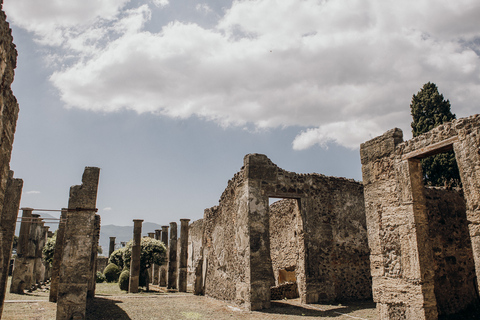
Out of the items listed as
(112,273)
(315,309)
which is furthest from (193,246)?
(315,309)

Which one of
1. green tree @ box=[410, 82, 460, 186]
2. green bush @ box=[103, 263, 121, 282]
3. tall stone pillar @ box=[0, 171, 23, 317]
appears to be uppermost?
green tree @ box=[410, 82, 460, 186]

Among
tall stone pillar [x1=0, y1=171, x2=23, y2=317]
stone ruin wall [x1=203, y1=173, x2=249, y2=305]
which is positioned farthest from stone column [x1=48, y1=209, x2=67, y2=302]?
stone ruin wall [x1=203, y1=173, x2=249, y2=305]

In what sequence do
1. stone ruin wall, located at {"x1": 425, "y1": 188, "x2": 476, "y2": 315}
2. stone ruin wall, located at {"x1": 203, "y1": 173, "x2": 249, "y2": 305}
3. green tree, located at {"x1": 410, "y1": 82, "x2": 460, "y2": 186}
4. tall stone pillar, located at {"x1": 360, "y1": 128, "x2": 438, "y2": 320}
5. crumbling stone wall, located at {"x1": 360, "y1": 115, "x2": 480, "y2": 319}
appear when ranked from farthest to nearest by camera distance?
green tree, located at {"x1": 410, "y1": 82, "x2": 460, "y2": 186} → stone ruin wall, located at {"x1": 203, "y1": 173, "x2": 249, "y2": 305} → stone ruin wall, located at {"x1": 425, "y1": 188, "x2": 476, "y2": 315} → tall stone pillar, located at {"x1": 360, "y1": 128, "x2": 438, "y2": 320} → crumbling stone wall, located at {"x1": 360, "y1": 115, "x2": 480, "y2": 319}

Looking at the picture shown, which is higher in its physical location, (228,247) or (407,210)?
(407,210)

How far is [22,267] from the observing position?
15.2 m

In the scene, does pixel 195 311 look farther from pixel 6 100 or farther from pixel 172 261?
pixel 172 261

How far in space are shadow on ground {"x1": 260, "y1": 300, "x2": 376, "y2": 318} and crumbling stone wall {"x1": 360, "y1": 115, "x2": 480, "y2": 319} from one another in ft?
8.76

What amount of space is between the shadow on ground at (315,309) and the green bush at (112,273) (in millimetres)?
18245

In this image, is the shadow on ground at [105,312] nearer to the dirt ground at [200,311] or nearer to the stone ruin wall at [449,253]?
the dirt ground at [200,311]

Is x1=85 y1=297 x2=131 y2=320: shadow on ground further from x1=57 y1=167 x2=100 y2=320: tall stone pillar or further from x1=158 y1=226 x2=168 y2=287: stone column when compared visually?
x1=158 y1=226 x2=168 y2=287: stone column

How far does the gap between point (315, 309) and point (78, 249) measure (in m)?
6.50

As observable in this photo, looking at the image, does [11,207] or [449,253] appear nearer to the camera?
[449,253]

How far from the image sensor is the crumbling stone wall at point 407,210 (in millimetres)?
5488

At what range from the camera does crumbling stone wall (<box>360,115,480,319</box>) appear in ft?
18.0
